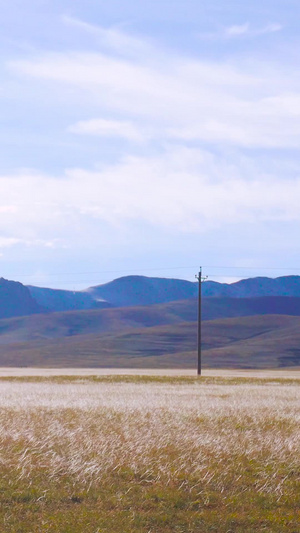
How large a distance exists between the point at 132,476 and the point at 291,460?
3.58 m

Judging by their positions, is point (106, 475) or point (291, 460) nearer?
point (106, 475)

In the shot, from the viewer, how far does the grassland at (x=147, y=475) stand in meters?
10.1

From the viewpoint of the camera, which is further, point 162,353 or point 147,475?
point 162,353

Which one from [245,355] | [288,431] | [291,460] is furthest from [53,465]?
[245,355]

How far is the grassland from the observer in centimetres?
1014

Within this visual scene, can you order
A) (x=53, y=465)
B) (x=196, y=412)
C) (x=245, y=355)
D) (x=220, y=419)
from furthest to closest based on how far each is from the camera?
(x=245, y=355) → (x=196, y=412) → (x=220, y=419) → (x=53, y=465)

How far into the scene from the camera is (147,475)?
40.9 feet

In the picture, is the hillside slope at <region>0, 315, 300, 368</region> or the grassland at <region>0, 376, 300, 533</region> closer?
the grassland at <region>0, 376, 300, 533</region>

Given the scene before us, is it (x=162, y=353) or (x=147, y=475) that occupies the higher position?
(x=147, y=475)

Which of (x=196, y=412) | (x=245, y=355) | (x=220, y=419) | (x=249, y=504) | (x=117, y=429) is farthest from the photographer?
(x=245, y=355)

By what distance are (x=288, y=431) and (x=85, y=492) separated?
27.2 feet

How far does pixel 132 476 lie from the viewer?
12.3 m

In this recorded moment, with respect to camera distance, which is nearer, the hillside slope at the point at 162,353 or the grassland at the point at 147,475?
the grassland at the point at 147,475

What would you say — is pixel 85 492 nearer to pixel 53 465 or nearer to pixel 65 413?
pixel 53 465
